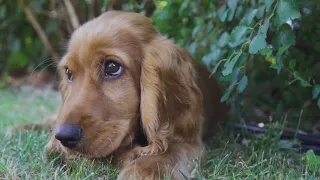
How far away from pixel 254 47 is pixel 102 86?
0.68 metres

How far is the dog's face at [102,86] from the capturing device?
7.22 feet

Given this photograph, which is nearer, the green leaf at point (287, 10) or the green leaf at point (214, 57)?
the green leaf at point (287, 10)

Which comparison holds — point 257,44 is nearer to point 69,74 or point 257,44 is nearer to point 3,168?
point 69,74

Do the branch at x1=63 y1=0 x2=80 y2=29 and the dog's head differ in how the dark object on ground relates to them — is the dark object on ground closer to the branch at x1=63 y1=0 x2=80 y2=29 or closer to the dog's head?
the dog's head

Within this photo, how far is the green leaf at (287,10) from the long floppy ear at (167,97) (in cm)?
53

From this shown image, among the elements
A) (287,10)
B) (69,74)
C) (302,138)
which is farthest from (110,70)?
(302,138)

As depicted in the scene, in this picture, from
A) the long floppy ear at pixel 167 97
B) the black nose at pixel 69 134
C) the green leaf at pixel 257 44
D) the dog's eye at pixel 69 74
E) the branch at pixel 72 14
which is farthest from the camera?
the branch at pixel 72 14

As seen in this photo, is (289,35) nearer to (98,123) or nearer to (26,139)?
(98,123)

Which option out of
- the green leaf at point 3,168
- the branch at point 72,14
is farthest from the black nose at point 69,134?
the branch at point 72,14

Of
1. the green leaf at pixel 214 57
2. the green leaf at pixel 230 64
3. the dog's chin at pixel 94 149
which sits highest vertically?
the green leaf at pixel 230 64

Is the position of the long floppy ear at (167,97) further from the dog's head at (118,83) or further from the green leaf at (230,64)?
the green leaf at (230,64)

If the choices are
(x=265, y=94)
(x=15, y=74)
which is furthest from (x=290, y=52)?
(x=15, y=74)

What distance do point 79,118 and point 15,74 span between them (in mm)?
6602

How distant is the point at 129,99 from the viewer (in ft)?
7.84
